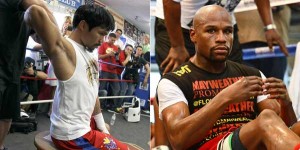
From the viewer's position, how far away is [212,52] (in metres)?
1.15

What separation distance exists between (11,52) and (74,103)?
0.93 feet

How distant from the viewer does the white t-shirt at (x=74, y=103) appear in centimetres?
98

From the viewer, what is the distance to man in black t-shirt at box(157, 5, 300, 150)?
93 centimetres

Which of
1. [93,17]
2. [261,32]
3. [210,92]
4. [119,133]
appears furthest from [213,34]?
[119,133]

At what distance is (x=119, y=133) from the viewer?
1.63m

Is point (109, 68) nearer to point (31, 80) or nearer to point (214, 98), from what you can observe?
point (31, 80)

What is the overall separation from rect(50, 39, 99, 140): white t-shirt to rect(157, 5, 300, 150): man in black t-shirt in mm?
286

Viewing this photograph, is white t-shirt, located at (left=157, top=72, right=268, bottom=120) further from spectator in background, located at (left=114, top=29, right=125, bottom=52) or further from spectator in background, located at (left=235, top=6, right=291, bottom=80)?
spectator in background, located at (left=235, top=6, right=291, bottom=80)

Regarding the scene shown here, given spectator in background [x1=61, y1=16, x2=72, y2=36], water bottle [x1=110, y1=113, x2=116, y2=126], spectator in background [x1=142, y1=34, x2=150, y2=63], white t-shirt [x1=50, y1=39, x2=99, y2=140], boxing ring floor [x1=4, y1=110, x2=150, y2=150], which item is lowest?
boxing ring floor [x1=4, y1=110, x2=150, y2=150]

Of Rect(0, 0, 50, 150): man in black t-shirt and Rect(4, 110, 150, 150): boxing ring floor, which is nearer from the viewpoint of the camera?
Rect(0, 0, 50, 150): man in black t-shirt

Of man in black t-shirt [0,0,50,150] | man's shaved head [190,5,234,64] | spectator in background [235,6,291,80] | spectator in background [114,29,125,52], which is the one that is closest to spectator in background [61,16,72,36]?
man in black t-shirt [0,0,50,150]

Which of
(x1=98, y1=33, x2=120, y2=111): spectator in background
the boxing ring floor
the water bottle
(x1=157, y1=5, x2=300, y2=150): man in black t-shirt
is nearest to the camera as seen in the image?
(x1=157, y1=5, x2=300, y2=150): man in black t-shirt

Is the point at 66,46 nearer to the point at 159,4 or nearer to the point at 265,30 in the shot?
the point at 159,4

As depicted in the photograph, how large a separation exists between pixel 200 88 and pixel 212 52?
0.52ft
